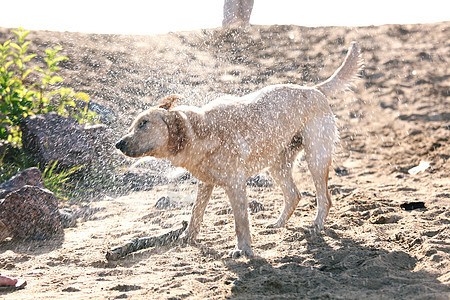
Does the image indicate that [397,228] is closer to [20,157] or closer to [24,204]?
[24,204]

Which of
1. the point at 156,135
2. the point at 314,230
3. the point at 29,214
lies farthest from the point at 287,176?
the point at 29,214

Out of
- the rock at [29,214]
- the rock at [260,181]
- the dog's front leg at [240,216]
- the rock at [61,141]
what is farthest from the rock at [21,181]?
the rock at [260,181]

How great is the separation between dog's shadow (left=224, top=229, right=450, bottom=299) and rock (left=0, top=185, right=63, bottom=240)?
2.36 m

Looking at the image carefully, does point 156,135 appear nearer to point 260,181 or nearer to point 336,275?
point 336,275

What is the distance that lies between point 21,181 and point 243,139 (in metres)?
3.20

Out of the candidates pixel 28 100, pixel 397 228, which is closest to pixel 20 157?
pixel 28 100

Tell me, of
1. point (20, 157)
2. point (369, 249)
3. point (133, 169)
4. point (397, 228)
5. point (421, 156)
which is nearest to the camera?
point (369, 249)

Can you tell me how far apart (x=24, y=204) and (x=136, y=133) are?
2.11 m

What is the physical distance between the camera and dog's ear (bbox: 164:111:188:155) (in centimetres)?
430

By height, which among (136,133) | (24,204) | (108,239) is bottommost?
(108,239)

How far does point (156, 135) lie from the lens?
4.20 metres

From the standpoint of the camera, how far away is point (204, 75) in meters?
13.8

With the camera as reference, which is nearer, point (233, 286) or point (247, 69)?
point (233, 286)

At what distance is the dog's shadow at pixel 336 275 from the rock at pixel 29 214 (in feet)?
7.74
